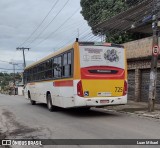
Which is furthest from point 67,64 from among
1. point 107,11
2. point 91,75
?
point 107,11

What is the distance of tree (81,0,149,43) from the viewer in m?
29.0

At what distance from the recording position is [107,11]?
29578 millimetres

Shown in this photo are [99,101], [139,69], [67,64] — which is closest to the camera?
[99,101]

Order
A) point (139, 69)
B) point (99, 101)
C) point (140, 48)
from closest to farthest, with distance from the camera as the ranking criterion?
point (99, 101) < point (139, 69) < point (140, 48)

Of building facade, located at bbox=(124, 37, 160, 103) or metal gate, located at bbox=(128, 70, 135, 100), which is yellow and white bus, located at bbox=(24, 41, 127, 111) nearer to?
building facade, located at bbox=(124, 37, 160, 103)

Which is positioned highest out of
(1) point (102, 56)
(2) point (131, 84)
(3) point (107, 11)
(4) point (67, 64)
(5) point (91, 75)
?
(3) point (107, 11)

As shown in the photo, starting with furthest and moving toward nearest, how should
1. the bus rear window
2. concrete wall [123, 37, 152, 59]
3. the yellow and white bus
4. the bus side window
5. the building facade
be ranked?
1. concrete wall [123, 37, 152, 59]
2. the building facade
3. the bus side window
4. the bus rear window
5. the yellow and white bus

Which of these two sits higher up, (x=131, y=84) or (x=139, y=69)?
(x=139, y=69)

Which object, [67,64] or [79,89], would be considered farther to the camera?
[67,64]

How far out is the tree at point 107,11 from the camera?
29.0 meters

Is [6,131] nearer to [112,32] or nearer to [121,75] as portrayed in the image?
[121,75]

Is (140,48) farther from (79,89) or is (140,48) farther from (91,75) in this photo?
(79,89)

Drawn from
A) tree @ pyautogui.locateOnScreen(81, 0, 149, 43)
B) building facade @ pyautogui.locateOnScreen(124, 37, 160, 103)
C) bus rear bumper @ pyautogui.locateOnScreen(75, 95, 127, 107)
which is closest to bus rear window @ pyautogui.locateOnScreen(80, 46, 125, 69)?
bus rear bumper @ pyautogui.locateOnScreen(75, 95, 127, 107)

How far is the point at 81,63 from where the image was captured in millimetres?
14039
